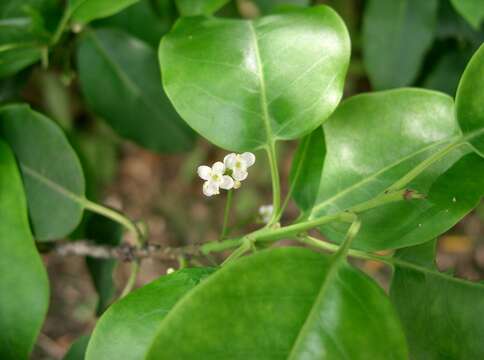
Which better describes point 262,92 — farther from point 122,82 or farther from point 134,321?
point 122,82

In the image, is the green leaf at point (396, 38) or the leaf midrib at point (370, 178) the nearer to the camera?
the leaf midrib at point (370, 178)

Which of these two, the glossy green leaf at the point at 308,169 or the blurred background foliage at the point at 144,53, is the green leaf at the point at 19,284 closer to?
the blurred background foliage at the point at 144,53

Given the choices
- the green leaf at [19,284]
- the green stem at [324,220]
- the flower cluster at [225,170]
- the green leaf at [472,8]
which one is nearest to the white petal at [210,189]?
the flower cluster at [225,170]

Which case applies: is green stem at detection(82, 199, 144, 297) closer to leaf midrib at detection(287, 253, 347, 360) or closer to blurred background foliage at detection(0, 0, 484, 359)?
blurred background foliage at detection(0, 0, 484, 359)

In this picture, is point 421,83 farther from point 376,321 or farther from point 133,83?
point 376,321

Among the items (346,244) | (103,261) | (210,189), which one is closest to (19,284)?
(103,261)

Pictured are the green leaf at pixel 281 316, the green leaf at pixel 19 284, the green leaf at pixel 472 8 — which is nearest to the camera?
the green leaf at pixel 281 316

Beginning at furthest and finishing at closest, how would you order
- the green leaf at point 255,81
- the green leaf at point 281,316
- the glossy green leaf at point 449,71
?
the glossy green leaf at point 449,71, the green leaf at point 255,81, the green leaf at point 281,316
